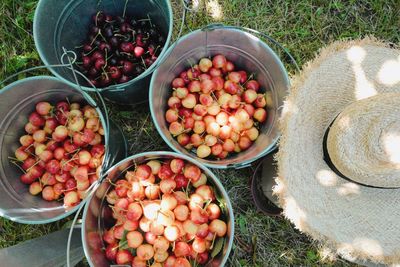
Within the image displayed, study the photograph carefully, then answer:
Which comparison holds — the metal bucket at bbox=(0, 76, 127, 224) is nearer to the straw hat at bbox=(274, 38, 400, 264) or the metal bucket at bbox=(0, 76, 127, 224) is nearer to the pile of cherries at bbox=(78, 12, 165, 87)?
the pile of cherries at bbox=(78, 12, 165, 87)

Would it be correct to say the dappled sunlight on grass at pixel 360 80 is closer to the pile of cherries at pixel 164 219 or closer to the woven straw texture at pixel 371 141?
the woven straw texture at pixel 371 141

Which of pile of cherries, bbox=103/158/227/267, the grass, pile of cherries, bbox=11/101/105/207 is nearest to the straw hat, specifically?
pile of cherries, bbox=103/158/227/267

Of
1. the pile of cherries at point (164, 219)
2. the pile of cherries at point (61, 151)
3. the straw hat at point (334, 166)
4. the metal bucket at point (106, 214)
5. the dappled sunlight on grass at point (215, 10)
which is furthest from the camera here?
the dappled sunlight on grass at point (215, 10)

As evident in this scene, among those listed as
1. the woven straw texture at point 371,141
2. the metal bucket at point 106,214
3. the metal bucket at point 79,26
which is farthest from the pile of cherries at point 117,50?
the woven straw texture at point 371,141

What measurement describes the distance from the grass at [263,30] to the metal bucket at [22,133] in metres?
0.34

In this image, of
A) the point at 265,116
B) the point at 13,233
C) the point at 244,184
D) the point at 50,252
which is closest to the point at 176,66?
the point at 265,116

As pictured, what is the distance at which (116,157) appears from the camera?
2207mm

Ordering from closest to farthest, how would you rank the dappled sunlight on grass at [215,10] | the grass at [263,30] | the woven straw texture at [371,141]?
the woven straw texture at [371,141] < the grass at [263,30] < the dappled sunlight on grass at [215,10]

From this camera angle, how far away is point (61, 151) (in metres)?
2.17

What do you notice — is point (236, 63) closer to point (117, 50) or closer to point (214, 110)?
point (214, 110)

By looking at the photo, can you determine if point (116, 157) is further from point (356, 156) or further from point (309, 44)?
point (309, 44)

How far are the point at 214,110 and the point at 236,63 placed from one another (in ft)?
1.30

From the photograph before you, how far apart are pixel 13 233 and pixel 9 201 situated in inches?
19.0

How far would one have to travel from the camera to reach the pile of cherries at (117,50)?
2.17 meters
